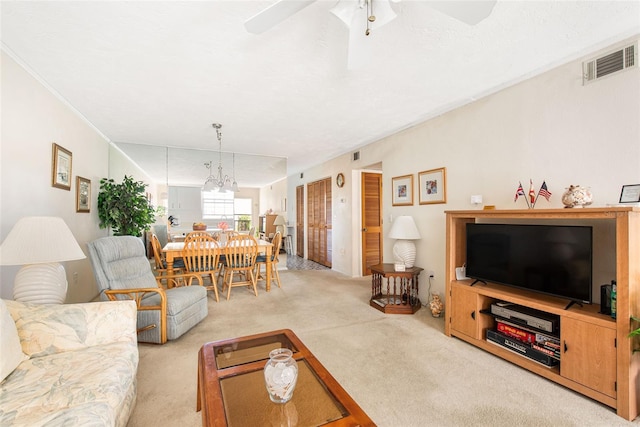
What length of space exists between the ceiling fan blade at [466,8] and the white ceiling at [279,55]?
76mm

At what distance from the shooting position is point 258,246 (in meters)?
4.15

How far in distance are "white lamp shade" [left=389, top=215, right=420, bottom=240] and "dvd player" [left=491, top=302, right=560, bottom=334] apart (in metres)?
1.22

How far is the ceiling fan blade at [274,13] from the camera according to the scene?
1.24m

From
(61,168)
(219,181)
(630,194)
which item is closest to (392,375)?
(630,194)

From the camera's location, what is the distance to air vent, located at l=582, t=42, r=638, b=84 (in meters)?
1.89

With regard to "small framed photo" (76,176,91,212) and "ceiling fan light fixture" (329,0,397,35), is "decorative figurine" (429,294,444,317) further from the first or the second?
"small framed photo" (76,176,91,212)

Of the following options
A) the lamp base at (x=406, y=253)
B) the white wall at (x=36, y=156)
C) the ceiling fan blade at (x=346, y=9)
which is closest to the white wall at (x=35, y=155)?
the white wall at (x=36, y=156)

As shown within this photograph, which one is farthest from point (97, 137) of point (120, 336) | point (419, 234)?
point (419, 234)

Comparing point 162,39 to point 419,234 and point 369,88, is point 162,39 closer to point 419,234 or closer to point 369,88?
point 369,88

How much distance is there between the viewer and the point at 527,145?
2457 mm

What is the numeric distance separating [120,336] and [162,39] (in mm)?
1956

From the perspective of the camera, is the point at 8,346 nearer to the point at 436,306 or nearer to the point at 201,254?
the point at 201,254

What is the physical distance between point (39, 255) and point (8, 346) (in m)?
0.54

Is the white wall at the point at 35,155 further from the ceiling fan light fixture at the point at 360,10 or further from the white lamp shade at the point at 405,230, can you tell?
the white lamp shade at the point at 405,230
